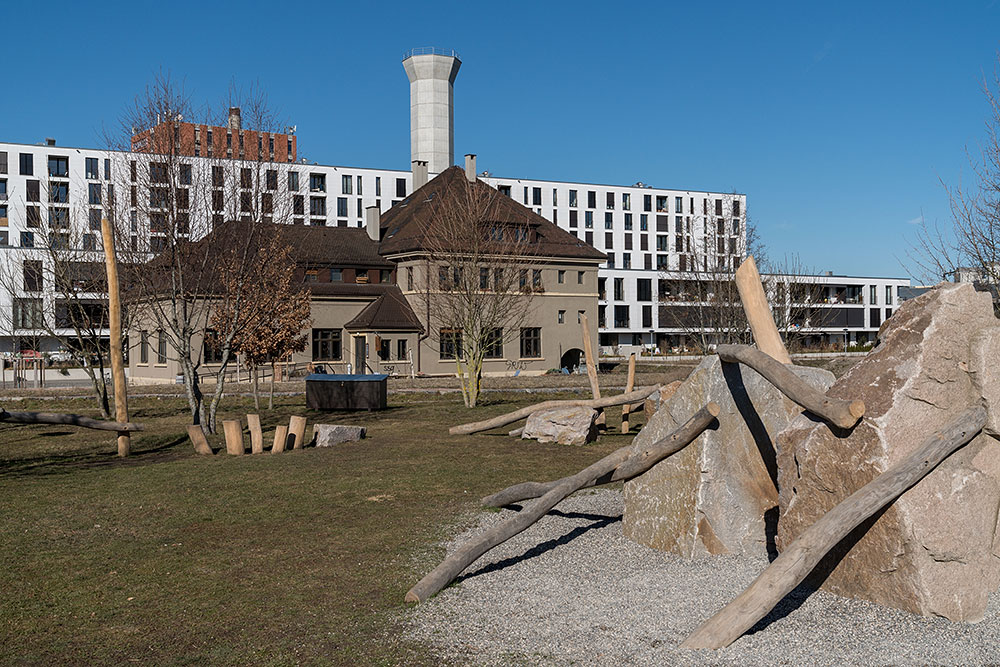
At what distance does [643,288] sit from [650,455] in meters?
77.4

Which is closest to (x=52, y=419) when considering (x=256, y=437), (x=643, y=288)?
(x=256, y=437)

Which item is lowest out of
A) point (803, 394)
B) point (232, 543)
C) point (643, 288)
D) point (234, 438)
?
point (232, 543)

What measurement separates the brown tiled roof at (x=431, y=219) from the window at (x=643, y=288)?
3211cm

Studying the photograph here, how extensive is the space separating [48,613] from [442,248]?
24.8m

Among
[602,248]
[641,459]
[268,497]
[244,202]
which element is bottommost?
[268,497]

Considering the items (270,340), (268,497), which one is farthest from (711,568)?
(270,340)

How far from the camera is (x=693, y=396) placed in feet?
27.5

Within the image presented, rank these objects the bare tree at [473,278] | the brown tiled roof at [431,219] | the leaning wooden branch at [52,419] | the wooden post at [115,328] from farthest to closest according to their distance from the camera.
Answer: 1. the brown tiled roof at [431,219]
2. the bare tree at [473,278]
3. the wooden post at [115,328]
4. the leaning wooden branch at [52,419]

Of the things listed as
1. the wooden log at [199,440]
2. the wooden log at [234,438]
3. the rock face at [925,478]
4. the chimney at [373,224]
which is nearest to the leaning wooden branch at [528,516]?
the rock face at [925,478]

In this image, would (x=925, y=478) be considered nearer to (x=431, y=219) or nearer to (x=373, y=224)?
(x=431, y=219)

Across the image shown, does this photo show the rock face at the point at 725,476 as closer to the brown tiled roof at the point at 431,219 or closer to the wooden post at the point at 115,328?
the wooden post at the point at 115,328

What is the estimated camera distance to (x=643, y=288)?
84312mm

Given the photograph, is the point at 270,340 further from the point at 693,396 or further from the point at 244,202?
the point at 693,396

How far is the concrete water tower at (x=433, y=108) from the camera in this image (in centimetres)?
7119
